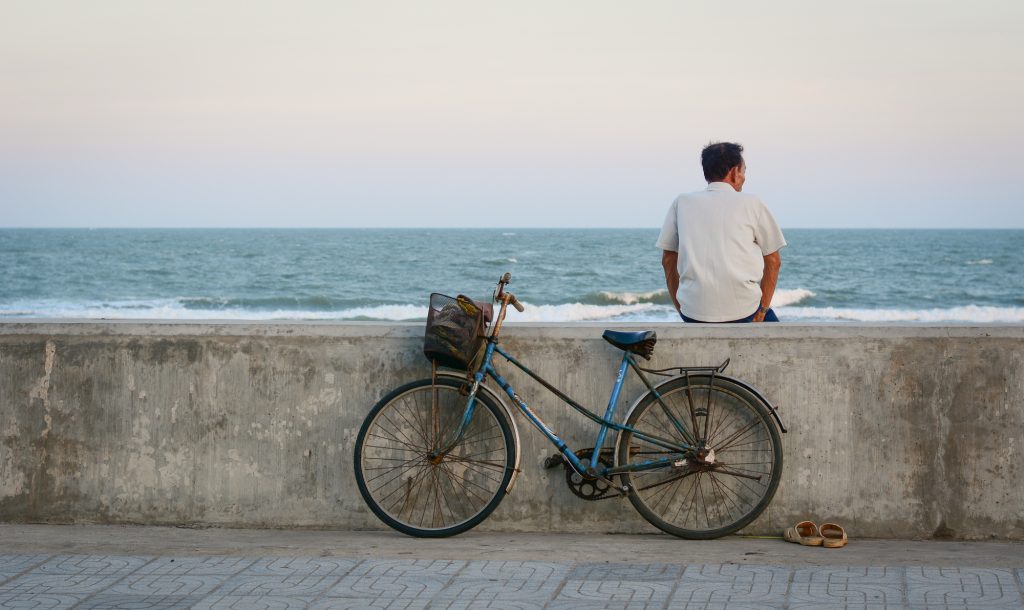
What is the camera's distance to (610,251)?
2940 inches

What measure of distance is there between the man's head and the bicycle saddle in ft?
3.39

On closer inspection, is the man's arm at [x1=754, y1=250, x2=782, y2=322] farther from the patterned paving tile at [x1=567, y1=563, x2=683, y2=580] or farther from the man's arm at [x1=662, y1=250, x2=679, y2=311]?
the patterned paving tile at [x1=567, y1=563, x2=683, y2=580]

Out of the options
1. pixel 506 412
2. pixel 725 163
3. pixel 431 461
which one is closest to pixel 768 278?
pixel 725 163

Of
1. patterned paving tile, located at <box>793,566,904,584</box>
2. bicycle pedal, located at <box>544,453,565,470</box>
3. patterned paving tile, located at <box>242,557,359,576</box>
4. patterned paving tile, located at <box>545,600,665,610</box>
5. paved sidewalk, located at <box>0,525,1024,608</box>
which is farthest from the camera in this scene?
bicycle pedal, located at <box>544,453,565,470</box>

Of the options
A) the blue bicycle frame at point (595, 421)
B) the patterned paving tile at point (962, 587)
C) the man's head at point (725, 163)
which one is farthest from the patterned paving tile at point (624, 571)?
the man's head at point (725, 163)

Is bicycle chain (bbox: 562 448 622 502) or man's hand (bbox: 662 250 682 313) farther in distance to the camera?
man's hand (bbox: 662 250 682 313)

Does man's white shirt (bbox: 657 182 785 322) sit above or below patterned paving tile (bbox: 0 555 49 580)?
above

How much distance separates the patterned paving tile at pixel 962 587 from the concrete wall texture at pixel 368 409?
741 millimetres

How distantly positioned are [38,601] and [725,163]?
147 inches

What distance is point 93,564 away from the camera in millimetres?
4754

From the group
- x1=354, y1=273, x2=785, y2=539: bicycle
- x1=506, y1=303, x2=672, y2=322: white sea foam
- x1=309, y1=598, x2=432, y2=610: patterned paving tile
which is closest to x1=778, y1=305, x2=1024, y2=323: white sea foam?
x1=506, y1=303, x2=672, y2=322: white sea foam

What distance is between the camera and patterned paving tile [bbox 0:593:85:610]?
4125 millimetres

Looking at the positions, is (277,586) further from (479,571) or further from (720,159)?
(720,159)

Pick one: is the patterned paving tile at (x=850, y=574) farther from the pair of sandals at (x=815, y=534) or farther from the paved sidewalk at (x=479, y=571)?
the pair of sandals at (x=815, y=534)
